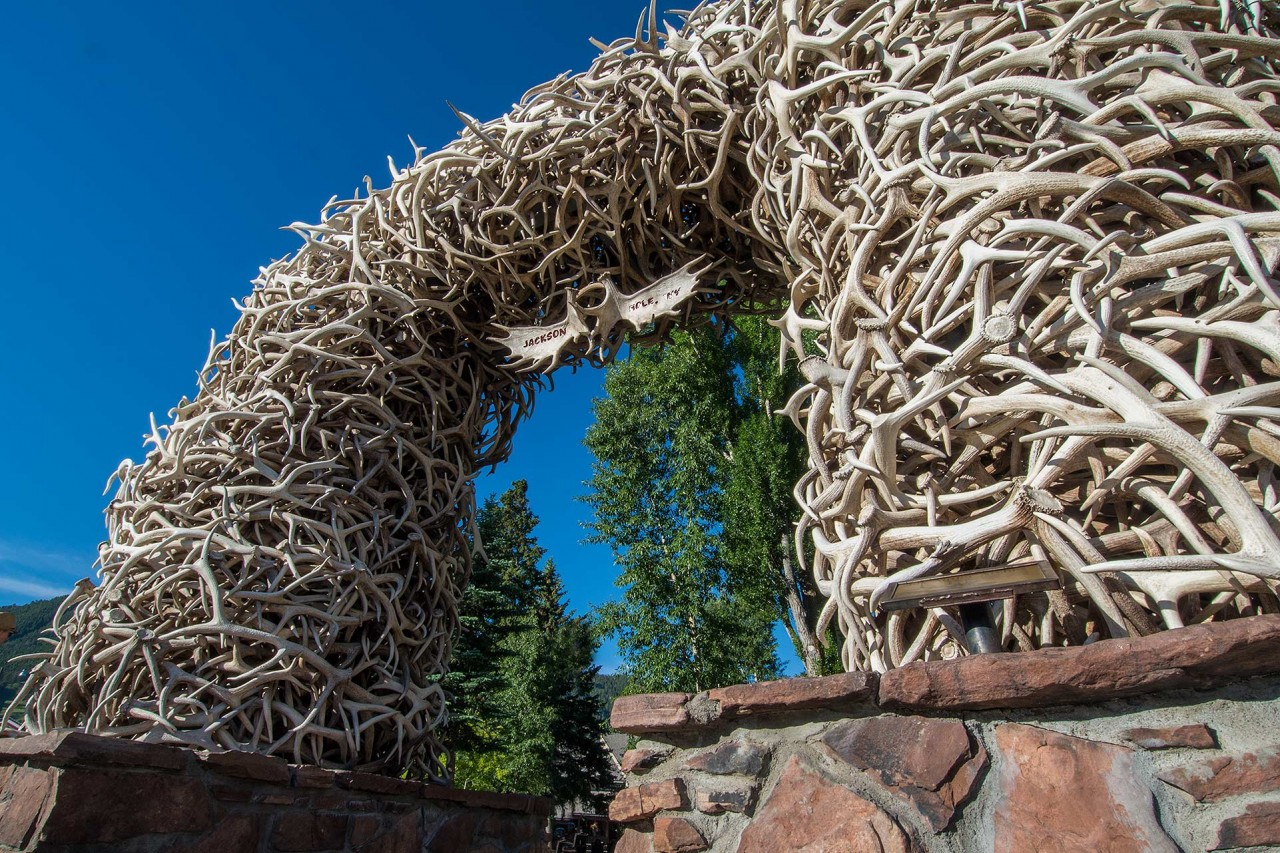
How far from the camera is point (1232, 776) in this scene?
2.46ft

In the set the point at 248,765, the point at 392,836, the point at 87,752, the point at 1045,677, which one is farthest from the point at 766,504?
the point at 1045,677

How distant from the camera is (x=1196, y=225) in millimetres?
1056

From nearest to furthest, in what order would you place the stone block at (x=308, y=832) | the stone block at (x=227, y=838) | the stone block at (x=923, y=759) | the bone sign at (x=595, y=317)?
the stone block at (x=923, y=759)
the stone block at (x=227, y=838)
the stone block at (x=308, y=832)
the bone sign at (x=595, y=317)

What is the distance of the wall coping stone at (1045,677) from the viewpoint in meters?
0.75

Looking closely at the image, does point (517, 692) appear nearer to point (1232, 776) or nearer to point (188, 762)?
point (188, 762)

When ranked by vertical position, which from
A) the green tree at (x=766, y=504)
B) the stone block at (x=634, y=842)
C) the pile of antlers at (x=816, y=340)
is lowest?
the stone block at (x=634, y=842)

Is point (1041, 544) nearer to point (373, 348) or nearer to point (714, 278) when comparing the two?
point (714, 278)

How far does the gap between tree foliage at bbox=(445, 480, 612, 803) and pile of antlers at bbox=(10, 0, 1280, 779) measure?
6007 mm

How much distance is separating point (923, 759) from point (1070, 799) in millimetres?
163

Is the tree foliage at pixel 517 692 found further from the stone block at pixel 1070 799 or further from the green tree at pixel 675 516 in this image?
the stone block at pixel 1070 799

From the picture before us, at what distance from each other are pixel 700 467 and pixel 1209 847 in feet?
38.4

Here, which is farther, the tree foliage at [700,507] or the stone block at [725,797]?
the tree foliage at [700,507]

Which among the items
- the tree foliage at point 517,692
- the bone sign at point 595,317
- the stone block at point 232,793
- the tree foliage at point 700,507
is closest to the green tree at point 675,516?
the tree foliage at point 700,507

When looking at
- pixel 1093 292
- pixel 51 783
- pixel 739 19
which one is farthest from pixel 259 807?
pixel 739 19
